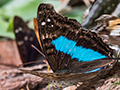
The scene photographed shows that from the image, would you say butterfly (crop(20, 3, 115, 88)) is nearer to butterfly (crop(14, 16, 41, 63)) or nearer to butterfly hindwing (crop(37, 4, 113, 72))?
butterfly hindwing (crop(37, 4, 113, 72))

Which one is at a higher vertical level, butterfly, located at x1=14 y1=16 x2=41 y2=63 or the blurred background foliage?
the blurred background foliage

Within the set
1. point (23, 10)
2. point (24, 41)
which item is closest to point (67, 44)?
point (24, 41)

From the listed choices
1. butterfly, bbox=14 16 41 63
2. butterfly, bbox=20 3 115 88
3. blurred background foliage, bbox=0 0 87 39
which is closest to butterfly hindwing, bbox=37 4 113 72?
butterfly, bbox=20 3 115 88

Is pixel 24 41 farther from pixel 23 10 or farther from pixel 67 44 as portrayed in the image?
pixel 67 44

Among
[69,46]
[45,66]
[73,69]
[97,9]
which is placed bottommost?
[45,66]

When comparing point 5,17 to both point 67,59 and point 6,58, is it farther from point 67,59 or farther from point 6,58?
point 67,59

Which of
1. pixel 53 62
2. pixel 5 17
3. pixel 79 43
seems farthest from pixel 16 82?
pixel 5 17

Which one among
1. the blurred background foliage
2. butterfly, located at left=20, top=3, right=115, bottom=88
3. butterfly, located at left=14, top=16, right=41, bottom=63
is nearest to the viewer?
butterfly, located at left=20, top=3, right=115, bottom=88

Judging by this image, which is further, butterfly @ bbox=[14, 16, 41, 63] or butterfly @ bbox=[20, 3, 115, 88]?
butterfly @ bbox=[14, 16, 41, 63]
